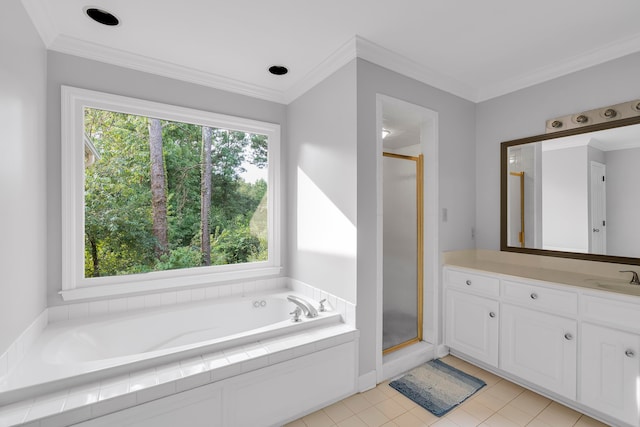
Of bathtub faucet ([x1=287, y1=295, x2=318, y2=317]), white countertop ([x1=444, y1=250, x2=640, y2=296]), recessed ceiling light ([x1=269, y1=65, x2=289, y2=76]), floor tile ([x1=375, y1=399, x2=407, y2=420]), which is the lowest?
floor tile ([x1=375, y1=399, x2=407, y2=420])

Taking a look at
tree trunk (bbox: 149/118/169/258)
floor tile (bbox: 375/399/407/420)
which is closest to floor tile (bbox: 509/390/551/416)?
floor tile (bbox: 375/399/407/420)

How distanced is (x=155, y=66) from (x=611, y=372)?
12.7 feet

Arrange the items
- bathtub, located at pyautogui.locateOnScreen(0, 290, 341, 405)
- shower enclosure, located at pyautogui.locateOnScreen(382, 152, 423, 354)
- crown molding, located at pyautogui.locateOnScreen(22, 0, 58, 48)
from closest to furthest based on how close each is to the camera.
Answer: bathtub, located at pyautogui.locateOnScreen(0, 290, 341, 405)
crown molding, located at pyautogui.locateOnScreen(22, 0, 58, 48)
shower enclosure, located at pyautogui.locateOnScreen(382, 152, 423, 354)

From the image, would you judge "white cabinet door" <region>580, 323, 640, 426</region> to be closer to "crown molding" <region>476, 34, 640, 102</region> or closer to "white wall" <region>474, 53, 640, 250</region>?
"white wall" <region>474, 53, 640, 250</region>

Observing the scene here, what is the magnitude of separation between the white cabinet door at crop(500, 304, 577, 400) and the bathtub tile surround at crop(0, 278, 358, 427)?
48.1 inches

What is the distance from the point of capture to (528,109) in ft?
8.79

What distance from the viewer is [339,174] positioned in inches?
93.6

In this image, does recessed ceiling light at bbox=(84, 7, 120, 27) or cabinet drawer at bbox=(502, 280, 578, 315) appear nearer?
recessed ceiling light at bbox=(84, 7, 120, 27)

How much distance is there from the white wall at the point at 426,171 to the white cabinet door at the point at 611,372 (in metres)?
1.07

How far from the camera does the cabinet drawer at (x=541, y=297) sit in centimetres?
200

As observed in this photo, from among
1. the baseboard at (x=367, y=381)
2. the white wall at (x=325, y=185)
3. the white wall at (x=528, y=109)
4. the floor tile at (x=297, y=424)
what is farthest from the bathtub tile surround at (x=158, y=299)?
the white wall at (x=528, y=109)

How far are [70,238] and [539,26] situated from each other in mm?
3592

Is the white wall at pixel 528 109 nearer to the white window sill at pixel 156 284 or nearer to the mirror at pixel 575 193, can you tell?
the mirror at pixel 575 193

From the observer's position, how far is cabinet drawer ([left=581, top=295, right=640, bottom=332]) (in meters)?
1.73
